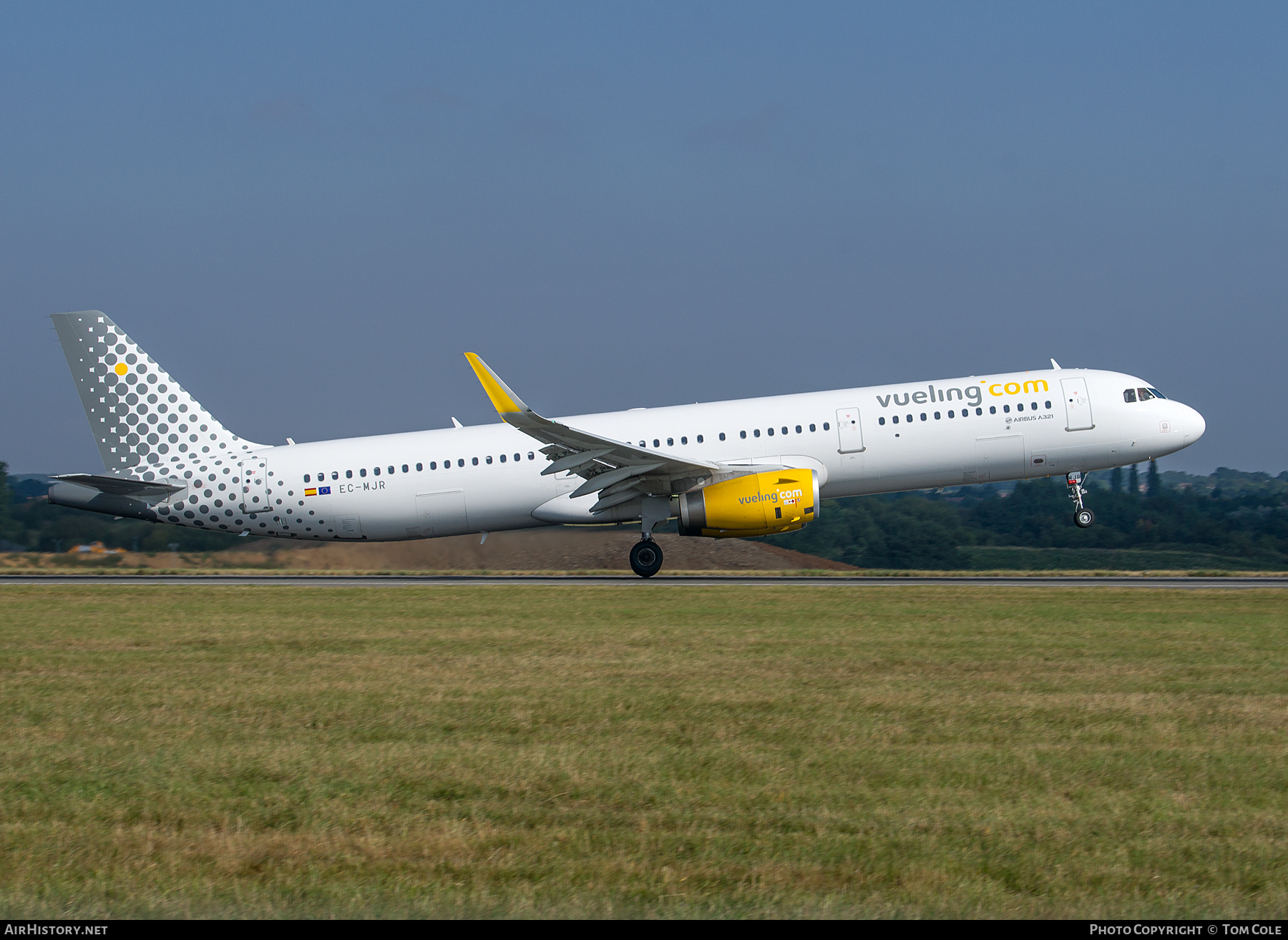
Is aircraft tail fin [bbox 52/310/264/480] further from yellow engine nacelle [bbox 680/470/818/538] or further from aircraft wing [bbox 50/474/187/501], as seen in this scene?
yellow engine nacelle [bbox 680/470/818/538]

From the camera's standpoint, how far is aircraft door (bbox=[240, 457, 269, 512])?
89.5 feet

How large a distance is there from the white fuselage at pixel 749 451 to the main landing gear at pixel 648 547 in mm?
1103

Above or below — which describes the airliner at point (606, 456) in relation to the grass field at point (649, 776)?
above

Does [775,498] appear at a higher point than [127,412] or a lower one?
lower

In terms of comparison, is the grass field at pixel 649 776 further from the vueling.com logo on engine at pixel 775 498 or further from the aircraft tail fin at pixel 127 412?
the aircraft tail fin at pixel 127 412

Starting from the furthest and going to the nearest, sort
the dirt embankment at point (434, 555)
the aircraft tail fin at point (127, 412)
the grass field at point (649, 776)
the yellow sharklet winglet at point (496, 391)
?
1. the dirt embankment at point (434, 555)
2. the aircraft tail fin at point (127, 412)
3. the yellow sharklet winglet at point (496, 391)
4. the grass field at point (649, 776)

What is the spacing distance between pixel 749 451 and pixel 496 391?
236 inches

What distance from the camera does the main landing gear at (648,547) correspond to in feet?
85.8

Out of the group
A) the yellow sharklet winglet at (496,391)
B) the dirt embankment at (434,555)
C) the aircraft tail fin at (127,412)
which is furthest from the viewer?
the dirt embankment at (434,555)

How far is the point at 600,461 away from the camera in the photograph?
2488 cm

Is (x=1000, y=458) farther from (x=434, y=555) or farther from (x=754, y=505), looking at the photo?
(x=434, y=555)

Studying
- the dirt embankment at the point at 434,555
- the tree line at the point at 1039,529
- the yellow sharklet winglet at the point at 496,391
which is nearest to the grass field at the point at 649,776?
the yellow sharklet winglet at the point at 496,391

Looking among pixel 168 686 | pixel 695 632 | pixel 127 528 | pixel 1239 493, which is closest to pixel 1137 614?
pixel 695 632

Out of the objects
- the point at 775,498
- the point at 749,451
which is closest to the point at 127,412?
the point at 749,451
